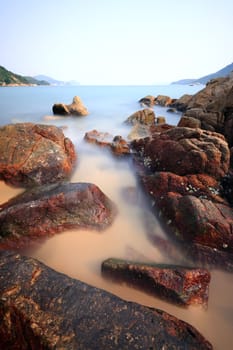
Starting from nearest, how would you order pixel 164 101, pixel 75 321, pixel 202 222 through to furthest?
pixel 75 321, pixel 202 222, pixel 164 101

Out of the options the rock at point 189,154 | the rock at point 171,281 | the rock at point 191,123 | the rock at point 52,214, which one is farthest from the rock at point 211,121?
the rock at point 171,281

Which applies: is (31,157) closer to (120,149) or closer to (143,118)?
(120,149)

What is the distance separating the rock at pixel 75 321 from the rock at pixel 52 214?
159cm

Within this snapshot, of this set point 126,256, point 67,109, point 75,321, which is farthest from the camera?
point 67,109

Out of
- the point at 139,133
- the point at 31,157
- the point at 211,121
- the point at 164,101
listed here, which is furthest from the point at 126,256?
the point at 164,101

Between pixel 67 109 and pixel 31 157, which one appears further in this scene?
pixel 67 109

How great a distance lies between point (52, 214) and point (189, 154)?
4555 millimetres

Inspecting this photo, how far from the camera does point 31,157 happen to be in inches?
267

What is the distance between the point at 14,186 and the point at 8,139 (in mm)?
1743

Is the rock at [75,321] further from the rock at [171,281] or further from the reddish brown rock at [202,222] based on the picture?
the reddish brown rock at [202,222]

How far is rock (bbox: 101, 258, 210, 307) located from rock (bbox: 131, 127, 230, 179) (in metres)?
3.77

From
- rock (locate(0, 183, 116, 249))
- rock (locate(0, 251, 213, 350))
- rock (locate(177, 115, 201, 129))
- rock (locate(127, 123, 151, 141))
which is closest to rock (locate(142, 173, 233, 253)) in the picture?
rock (locate(0, 183, 116, 249))

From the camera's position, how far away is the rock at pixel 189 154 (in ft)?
21.3

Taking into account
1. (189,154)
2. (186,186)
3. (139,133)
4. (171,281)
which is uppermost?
(189,154)
